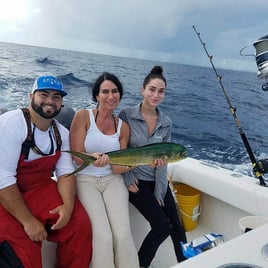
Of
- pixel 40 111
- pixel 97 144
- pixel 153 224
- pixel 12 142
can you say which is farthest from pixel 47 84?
pixel 153 224

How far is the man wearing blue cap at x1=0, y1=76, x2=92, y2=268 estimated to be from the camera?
70.4 inches

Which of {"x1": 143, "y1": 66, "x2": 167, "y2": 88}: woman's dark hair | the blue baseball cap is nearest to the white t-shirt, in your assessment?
the blue baseball cap

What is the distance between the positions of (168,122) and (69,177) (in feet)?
3.24

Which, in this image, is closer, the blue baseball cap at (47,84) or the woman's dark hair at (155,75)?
the blue baseball cap at (47,84)

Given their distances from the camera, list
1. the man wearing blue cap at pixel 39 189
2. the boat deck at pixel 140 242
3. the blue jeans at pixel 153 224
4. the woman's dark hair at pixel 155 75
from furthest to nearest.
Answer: the boat deck at pixel 140 242 < the woman's dark hair at pixel 155 75 < the blue jeans at pixel 153 224 < the man wearing blue cap at pixel 39 189

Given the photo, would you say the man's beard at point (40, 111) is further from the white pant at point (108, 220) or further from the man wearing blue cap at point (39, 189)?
the white pant at point (108, 220)

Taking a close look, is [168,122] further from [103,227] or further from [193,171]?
[103,227]

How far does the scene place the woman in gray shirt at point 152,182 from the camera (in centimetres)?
234

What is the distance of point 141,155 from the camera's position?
2109 millimetres

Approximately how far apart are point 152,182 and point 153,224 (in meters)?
0.35

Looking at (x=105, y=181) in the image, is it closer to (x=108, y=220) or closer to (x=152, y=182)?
(x=108, y=220)

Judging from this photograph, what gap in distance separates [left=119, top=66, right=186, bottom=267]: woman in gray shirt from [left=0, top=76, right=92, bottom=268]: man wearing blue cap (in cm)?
54

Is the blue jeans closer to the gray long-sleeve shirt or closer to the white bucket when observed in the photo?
the gray long-sleeve shirt

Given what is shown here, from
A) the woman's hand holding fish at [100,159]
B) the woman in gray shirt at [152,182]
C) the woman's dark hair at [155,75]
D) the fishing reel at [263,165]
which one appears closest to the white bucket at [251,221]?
the fishing reel at [263,165]
